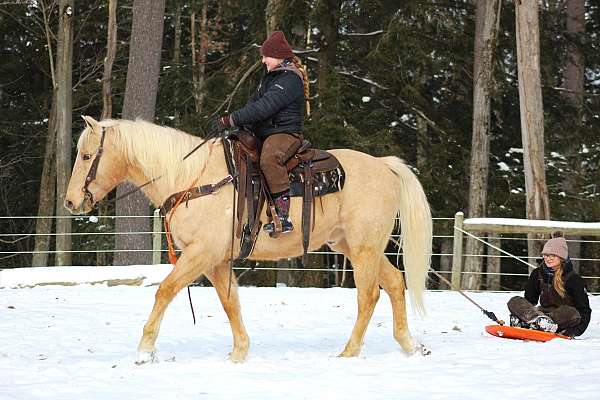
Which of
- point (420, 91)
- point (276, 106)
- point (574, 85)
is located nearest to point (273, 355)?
point (276, 106)

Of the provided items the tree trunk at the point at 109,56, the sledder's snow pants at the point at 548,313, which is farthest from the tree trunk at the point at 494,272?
the sledder's snow pants at the point at 548,313

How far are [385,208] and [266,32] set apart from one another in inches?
449

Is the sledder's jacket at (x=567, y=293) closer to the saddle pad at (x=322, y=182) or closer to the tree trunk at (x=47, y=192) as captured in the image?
the saddle pad at (x=322, y=182)

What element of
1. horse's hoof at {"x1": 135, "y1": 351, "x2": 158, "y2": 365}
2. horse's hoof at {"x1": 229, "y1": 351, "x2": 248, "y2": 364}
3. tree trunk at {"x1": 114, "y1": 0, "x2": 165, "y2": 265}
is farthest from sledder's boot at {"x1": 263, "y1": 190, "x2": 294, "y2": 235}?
tree trunk at {"x1": 114, "y1": 0, "x2": 165, "y2": 265}

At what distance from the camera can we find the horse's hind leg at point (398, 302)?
6770 mm

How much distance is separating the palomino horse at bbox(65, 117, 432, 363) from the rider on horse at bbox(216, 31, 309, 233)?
0.24m

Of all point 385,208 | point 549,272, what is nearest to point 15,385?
point 385,208

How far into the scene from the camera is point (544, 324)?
7.55m

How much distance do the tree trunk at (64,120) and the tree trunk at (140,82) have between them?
192 inches

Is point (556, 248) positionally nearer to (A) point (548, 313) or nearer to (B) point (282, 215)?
(A) point (548, 313)

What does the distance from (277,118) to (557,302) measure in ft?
10.5

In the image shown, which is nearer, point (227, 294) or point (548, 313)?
point (227, 294)

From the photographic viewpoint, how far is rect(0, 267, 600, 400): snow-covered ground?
5312 millimetres

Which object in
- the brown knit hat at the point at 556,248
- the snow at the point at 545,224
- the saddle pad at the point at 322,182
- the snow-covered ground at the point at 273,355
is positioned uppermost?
Answer: the saddle pad at the point at 322,182
